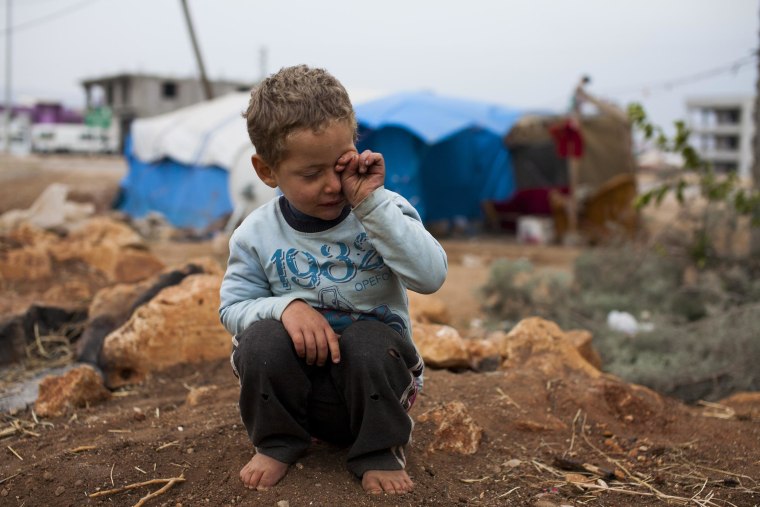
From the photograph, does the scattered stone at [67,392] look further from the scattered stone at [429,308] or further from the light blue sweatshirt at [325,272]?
the scattered stone at [429,308]

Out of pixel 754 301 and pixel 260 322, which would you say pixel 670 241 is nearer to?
pixel 754 301

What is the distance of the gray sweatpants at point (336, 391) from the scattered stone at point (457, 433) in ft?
1.05

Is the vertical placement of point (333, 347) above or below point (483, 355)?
above

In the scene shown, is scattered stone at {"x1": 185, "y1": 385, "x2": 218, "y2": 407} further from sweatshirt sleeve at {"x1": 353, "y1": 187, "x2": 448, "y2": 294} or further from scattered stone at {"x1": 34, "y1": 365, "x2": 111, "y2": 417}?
sweatshirt sleeve at {"x1": 353, "y1": 187, "x2": 448, "y2": 294}

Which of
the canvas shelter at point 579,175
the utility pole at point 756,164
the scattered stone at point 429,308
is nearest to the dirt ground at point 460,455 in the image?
the scattered stone at point 429,308

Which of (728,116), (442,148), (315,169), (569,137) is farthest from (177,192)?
(728,116)

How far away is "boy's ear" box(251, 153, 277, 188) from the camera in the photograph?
2189 millimetres

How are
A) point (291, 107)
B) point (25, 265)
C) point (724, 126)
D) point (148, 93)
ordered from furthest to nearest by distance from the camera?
point (148, 93) < point (724, 126) < point (25, 265) < point (291, 107)

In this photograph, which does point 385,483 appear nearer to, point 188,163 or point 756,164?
point 756,164

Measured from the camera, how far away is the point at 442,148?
14.6 metres

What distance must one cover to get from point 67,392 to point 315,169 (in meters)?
1.77

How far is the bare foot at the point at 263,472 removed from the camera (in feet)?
7.14

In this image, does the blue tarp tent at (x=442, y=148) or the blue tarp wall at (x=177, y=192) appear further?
the blue tarp wall at (x=177, y=192)

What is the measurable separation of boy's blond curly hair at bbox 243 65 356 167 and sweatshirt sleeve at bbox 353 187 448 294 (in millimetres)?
256
